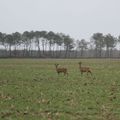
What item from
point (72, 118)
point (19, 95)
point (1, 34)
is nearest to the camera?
point (72, 118)

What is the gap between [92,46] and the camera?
609 ft

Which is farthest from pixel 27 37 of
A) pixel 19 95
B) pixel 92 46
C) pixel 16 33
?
pixel 19 95

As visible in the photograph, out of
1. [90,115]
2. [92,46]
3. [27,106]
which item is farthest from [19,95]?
[92,46]

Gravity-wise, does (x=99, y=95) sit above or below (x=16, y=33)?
below

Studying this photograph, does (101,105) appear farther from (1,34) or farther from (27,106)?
(1,34)

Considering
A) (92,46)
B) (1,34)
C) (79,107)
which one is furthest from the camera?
(92,46)

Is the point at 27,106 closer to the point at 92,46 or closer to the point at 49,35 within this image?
the point at 49,35

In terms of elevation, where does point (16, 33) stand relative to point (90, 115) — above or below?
above

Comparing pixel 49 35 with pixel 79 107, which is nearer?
pixel 79 107

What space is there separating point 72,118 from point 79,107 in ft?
7.05

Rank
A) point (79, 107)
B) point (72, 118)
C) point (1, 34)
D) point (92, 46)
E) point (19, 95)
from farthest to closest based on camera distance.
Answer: point (92, 46) → point (1, 34) → point (19, 95) → point (79, 107) → point (72, 118)

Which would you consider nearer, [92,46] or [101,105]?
[101,105]

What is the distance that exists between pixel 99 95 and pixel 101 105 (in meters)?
3.16

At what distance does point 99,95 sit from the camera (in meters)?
17.6
